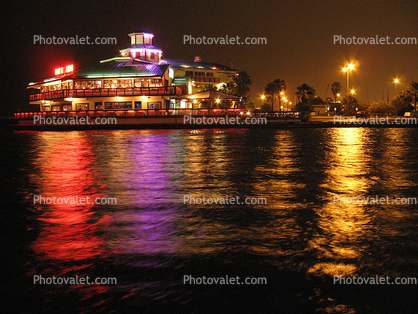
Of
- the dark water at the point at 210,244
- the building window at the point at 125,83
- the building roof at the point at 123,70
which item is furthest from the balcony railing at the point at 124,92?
the dark water at the point at 210,244

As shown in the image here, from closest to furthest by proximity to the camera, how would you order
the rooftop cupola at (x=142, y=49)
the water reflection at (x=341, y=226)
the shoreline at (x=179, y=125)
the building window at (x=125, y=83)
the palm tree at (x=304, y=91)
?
1. the water reflection at (x=341, y=226)
2. the shoreline at (x=179, y=125)
3. the building window at (x=125, y=83)
4. the rooftop cupola at (x=142, y=49)
5. the palm tree at (x=304, y=91)

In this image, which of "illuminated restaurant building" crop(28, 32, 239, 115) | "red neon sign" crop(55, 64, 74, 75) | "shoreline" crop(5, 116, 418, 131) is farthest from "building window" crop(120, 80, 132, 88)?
"red neon sign" crop(55, 64, 74, 75)

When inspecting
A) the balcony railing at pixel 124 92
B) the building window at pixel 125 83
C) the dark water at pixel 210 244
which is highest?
the building window at pixel 125 83

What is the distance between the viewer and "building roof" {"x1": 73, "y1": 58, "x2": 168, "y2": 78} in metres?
61.7

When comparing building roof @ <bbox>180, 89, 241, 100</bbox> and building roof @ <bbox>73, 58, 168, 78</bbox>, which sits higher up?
building roof @ <bbox>73, 58, 168, 78</bbox>

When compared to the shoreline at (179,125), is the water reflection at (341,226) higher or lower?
lower

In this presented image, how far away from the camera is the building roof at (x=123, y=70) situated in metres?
61.7

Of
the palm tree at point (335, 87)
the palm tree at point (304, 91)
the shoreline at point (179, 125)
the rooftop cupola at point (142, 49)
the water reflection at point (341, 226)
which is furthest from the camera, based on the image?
the palm tree at point (335, 87)

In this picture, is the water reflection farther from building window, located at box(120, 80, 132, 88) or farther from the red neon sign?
the red neon sign

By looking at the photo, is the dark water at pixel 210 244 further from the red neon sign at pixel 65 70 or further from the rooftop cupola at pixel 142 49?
the red neon sign at pixel 65 70

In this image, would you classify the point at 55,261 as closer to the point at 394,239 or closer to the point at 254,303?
the point at 254,303

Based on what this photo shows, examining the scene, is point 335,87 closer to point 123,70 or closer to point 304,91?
point 304,91

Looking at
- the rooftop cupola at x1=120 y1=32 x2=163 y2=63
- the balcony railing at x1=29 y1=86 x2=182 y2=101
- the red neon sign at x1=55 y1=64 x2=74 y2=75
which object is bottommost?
the balcony railing at x1=29 y1=86 x2=182 y2=101

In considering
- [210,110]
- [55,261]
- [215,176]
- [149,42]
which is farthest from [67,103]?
[55,261]
